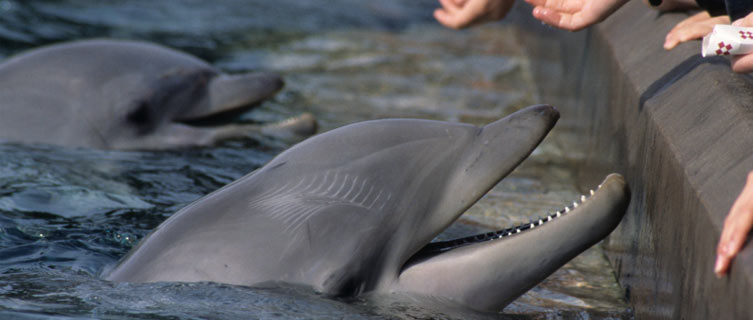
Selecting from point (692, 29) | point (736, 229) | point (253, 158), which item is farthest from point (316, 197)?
point (253, 158)

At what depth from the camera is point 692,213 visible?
3.27 meters

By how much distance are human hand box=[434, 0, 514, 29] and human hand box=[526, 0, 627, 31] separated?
1.91 feet

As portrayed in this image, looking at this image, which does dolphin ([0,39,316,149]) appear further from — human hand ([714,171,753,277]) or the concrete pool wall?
human hand ([714,171,753,277])

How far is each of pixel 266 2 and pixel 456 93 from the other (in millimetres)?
5017

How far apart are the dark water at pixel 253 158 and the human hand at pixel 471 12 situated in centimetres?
105

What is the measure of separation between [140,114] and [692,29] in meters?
3.80

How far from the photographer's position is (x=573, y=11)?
4695mm

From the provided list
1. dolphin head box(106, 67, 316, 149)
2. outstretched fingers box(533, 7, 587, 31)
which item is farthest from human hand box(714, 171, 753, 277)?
dolphin head box(106, 67, 316, 149)

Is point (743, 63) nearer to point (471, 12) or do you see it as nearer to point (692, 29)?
point (692, 29)

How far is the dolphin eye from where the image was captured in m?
6.91

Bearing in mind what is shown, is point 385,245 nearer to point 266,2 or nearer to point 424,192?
point 424,192

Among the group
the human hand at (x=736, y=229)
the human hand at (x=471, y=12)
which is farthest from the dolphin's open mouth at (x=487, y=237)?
the human hand at (x=471, y=12)

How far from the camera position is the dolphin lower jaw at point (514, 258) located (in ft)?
11.6

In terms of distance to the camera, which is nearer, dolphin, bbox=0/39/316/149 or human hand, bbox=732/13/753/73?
human hand, bbox=732/13/753/73
